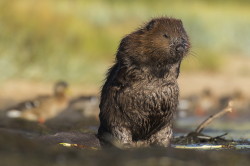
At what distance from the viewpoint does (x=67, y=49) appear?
21.1m

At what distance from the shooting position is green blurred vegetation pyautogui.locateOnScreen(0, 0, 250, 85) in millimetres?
20203

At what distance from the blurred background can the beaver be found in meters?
7.30

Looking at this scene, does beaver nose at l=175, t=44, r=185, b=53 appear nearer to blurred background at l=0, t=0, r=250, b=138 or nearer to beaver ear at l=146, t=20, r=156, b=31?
beaver ear at l=146, t=20, r=156, b=31

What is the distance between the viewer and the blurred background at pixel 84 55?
19.6 m

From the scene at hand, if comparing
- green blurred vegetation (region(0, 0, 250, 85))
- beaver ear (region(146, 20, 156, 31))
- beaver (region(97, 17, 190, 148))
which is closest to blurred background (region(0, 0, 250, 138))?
green blurred vegetation (region(0, 0, 250, 85))

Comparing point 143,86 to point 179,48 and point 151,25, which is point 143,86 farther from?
point 151,25

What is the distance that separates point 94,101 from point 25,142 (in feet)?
37.9

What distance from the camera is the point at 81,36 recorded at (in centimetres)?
2253

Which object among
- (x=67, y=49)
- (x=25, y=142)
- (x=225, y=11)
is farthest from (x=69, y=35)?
(x=25, y=142)

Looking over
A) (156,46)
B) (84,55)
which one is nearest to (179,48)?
(156,46)

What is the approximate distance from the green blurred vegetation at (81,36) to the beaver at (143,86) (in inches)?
401

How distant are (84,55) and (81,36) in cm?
118

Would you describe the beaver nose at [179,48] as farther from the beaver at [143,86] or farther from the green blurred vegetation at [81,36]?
the green blurred vegetation at [81,36]

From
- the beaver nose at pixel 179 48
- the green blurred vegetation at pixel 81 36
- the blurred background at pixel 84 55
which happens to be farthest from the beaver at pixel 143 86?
the green blurred vegetation at pixel 81 36
